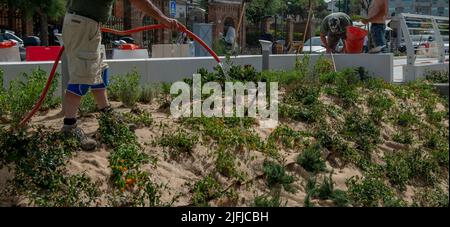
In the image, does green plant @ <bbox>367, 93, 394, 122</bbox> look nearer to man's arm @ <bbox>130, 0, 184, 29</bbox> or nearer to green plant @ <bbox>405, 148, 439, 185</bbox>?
green plant @ <bbox>405, 148, 439, 185</bbox>

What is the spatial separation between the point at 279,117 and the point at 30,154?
2854mm

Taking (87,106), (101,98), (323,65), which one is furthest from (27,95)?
(323,65)

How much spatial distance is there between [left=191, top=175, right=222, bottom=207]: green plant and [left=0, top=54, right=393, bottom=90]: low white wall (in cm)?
266

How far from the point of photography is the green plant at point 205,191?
15.1 feet

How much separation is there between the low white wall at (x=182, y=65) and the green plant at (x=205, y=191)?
2.66 meters

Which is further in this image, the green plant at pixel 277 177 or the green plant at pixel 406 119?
the green plant at pixel 406 119

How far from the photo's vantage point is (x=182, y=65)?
787 centimetres

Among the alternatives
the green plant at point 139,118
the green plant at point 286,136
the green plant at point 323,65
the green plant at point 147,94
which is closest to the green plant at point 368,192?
the green plant at point 286,136

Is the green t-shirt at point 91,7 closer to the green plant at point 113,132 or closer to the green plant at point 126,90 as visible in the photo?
the green plant at point 113,132

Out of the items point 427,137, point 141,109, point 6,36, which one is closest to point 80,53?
point 141,109

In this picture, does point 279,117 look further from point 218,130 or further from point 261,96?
point 218,130

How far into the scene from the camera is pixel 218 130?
5.64 metres

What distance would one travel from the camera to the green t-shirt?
4.95 m

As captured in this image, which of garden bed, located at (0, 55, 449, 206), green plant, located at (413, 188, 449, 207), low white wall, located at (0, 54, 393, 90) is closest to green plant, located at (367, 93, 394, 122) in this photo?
garden bed, located at (0, 55, 449, 206)
